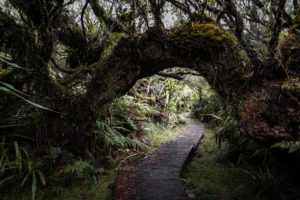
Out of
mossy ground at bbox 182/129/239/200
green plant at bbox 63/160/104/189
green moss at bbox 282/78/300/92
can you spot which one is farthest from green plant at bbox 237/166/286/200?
green plant at bbox 63/160/104/189

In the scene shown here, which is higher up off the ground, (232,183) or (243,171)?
(243,171)

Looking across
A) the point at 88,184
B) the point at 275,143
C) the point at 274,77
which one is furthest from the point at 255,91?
the point at 88,184

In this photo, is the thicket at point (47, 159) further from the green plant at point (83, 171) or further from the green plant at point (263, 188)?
the green plant at point (263, 188)

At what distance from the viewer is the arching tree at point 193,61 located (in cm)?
177

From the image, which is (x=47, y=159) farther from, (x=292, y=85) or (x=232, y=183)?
(x=292, y=85)

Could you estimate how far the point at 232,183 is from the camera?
8.61ft

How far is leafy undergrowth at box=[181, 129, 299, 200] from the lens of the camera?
2147mm

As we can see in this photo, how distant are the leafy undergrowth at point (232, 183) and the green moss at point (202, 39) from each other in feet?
5.91

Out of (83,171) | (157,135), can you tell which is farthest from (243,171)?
(157,135)

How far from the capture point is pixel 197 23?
7.96ft

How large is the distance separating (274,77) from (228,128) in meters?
2.18

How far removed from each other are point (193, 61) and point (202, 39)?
1.03 ft

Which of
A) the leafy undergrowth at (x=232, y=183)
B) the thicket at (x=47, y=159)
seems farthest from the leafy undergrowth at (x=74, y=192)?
the leafy undergrowth at (x=232, y=183)

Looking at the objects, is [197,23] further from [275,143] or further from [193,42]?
[275,143]
